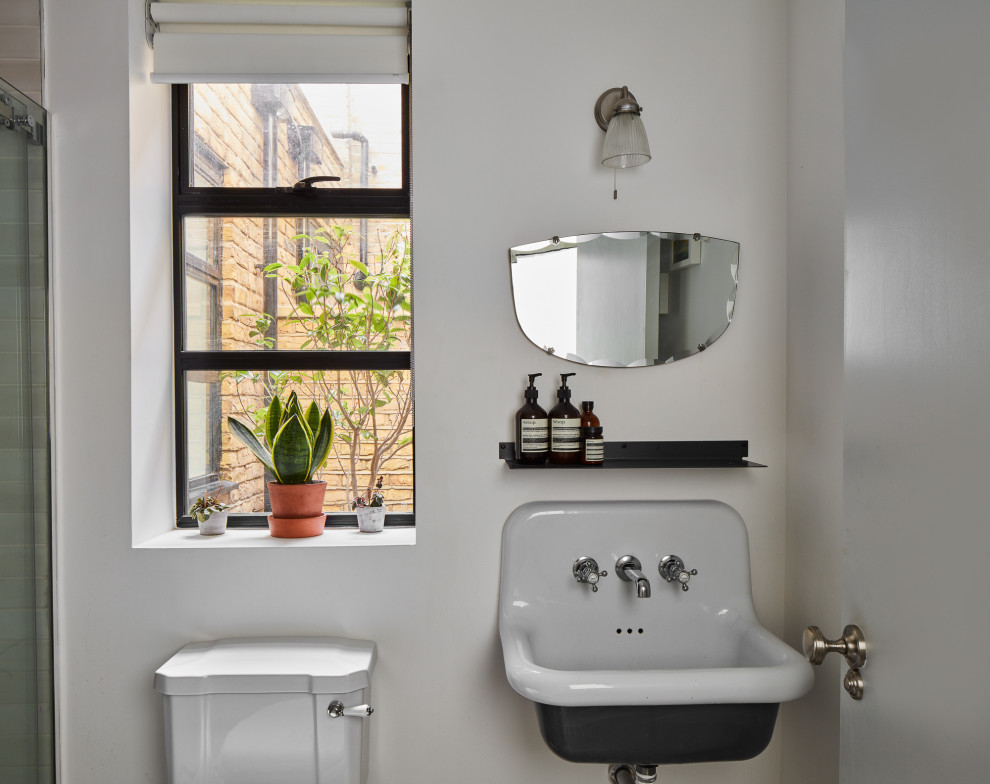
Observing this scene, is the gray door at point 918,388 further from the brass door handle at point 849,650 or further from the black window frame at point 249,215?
the black window frame at point 249,215

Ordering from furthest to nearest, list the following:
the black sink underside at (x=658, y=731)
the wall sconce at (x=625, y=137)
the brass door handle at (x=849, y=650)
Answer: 1. the wall sconce at (x=625, y=137)
2. the black sink underside at (x=658, y=731)
3. the brass door handle at (x=849, y=650)

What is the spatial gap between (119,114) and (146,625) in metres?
1.16

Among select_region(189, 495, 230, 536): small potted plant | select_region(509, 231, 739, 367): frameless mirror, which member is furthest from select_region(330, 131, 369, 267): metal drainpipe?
select_region(189, 495, 230, 536): small potted plant

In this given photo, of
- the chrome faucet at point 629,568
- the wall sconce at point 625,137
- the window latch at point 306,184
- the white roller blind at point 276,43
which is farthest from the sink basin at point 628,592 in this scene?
the white roller blind at point 276,43

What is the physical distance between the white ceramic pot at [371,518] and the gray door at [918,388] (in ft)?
3.57

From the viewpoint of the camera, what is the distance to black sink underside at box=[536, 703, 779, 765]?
1231 mm

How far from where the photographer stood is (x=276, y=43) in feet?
5.31

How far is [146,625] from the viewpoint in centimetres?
151

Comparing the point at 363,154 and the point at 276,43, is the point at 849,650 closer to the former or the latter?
the point at 363,154

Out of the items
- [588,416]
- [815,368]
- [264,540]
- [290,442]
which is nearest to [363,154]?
[290,442]

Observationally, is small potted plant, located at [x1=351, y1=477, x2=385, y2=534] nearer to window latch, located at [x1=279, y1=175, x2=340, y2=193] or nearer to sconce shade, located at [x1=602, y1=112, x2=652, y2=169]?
window latch, located at [x1=279, y1=175, x2=340, y2=193]

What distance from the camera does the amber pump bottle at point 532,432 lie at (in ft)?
4.99

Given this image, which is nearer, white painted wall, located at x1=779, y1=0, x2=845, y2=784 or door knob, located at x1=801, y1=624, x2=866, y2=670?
door knob, located at x1=801, y1=624, x2=866, y2=670

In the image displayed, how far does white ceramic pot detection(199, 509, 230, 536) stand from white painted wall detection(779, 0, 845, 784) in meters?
1.35
